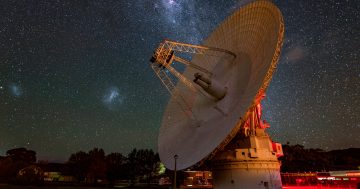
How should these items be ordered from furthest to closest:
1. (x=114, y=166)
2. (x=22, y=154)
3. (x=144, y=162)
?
1. (x=22, y=154)
2. (x=144, y=162)
3. (x=114, y=166)

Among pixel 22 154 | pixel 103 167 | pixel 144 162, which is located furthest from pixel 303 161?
pixel 22 154

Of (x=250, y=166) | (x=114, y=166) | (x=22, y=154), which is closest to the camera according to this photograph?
(x=250, y=166)

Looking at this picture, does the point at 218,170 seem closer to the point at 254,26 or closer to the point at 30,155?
the point at 254,26

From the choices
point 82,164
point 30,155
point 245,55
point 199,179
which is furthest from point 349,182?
point 30,155

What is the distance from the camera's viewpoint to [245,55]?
2450cm

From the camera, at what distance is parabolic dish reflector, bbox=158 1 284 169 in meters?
19.6

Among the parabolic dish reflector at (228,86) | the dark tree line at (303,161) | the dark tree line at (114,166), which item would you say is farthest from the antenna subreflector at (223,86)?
the dark tree line at (303,161)

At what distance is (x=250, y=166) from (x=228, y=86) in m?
7.46

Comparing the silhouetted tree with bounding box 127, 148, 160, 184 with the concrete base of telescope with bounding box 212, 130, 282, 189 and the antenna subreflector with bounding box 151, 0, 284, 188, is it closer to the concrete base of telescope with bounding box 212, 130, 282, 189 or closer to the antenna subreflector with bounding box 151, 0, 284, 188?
the antenna subreflector with bounding box 151, 0, 284, 188

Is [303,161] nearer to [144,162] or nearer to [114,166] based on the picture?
[144,162]

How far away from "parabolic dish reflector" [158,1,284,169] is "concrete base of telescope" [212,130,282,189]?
141 inches

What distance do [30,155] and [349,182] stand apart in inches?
4180

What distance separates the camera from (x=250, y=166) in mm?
23688

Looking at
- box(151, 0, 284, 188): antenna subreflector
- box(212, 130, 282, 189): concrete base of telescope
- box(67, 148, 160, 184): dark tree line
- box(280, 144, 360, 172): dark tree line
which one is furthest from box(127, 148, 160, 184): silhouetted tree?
box(212, 130, 282, 189): concrete base of telescope
